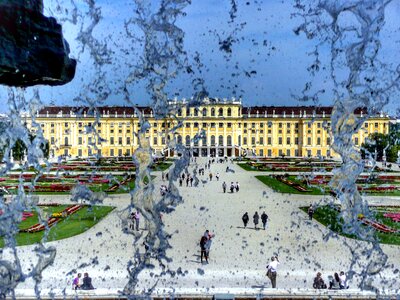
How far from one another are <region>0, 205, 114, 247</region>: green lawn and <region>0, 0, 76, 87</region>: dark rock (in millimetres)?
11846

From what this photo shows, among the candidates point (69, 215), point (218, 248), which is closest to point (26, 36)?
point (218, 248)

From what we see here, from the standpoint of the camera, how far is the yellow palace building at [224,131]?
259ft

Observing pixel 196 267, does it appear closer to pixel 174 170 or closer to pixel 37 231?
pixel 174 170

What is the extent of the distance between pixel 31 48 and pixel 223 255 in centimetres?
1084

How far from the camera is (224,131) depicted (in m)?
82.7

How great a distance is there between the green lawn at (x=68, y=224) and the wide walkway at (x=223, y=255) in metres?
0.46

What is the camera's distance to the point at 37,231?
1650 centimetres

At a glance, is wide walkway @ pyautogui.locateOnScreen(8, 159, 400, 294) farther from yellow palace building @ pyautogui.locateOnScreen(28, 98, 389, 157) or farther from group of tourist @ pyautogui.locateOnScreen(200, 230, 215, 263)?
yellow palace building @ pyautogui.locateOnScreen(28, 98, 389, 157)

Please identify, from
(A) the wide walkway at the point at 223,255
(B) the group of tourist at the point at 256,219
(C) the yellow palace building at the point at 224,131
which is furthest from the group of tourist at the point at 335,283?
(C) the yellow palace building at the point at 224,131

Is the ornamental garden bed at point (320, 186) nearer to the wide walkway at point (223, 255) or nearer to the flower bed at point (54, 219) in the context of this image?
the wide walkway at point (223, 255)

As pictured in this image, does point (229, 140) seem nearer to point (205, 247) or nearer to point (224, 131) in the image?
point (224, 131)

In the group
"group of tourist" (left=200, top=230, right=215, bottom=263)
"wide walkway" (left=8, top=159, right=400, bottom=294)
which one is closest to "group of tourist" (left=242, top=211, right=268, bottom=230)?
"wide walkway" (left=8, top=159, right=400, bottom=294)

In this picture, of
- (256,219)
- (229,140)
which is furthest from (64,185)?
(229,140)

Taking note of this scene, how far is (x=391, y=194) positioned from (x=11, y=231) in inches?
896
